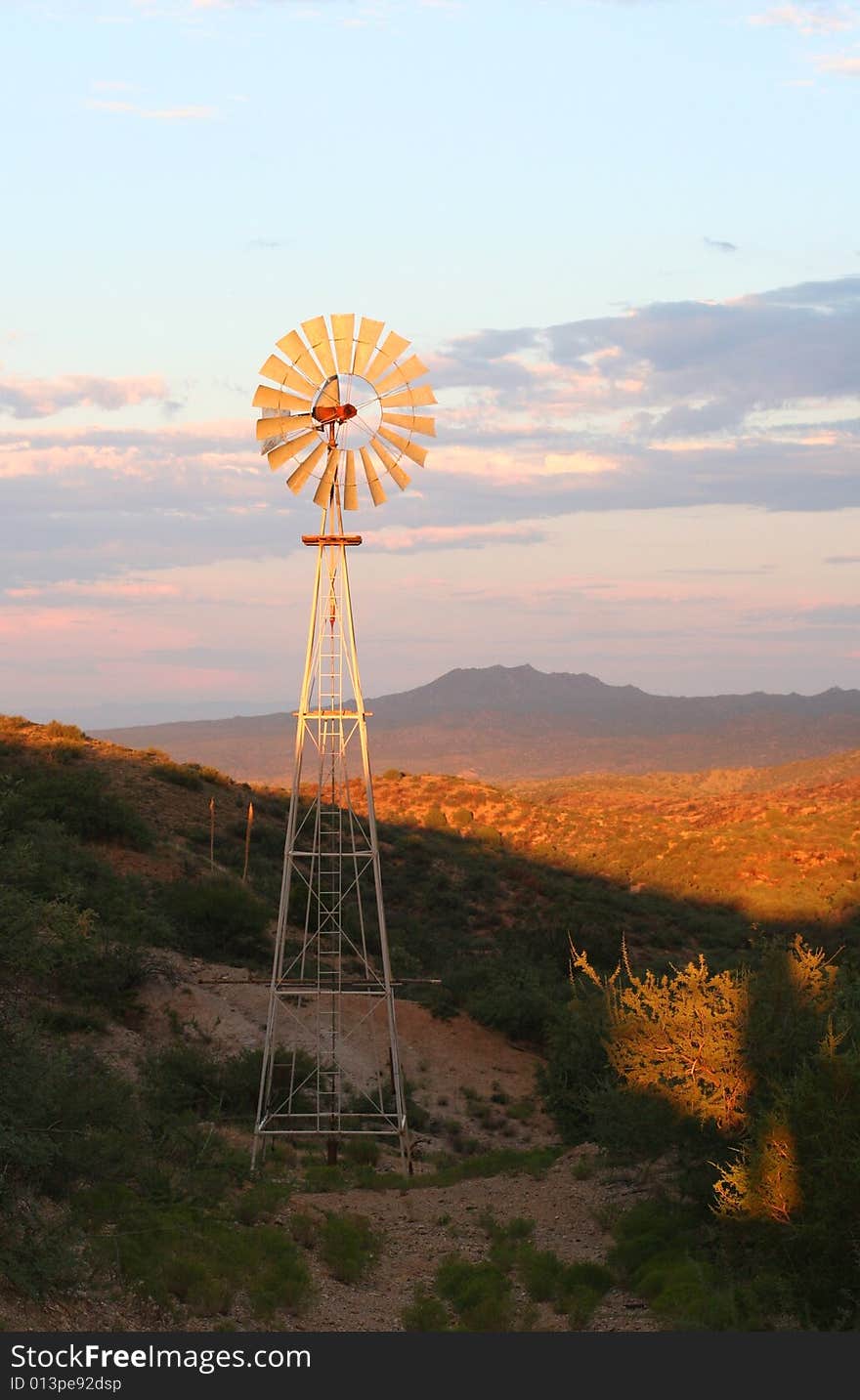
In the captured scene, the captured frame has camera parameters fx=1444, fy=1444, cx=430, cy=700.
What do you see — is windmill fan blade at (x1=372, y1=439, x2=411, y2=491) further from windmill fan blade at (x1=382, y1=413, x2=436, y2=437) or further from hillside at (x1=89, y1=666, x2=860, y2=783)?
hillside at (x1=89, y1=666, x2=860, y2=783)

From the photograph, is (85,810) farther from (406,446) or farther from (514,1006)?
(406,446)

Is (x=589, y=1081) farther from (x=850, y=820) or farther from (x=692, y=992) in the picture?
(x=850, y=820)

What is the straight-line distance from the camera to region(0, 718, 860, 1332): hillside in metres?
14.7

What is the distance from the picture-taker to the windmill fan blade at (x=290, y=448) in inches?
919

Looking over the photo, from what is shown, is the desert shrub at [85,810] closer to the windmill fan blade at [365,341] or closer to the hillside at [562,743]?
the windmill fan blade at [365,341]

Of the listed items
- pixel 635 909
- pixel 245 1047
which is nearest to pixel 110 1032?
pixel 245 1047

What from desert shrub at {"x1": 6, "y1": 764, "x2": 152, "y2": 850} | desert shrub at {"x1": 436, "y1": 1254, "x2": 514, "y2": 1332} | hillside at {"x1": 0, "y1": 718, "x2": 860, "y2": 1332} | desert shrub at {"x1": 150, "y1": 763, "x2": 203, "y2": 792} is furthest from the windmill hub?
desert shrub at {"x1": 150, "y1": 763, "x2": 203, "y2": 792}

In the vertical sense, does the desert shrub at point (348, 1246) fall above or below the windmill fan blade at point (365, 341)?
below

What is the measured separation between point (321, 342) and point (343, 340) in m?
0.36

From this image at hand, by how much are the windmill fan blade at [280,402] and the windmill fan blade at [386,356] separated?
44.0 inches

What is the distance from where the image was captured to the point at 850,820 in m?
69.8

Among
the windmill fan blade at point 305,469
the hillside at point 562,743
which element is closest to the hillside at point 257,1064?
the windmill fan blade at point 305,469

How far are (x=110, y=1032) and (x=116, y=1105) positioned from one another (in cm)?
1168

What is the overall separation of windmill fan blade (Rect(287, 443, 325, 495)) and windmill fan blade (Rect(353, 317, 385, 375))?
1387mm
